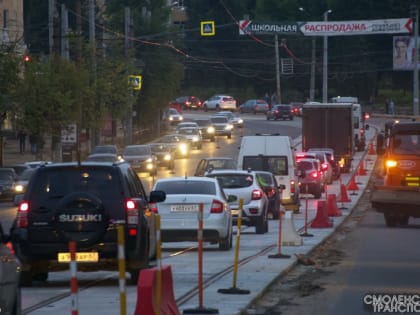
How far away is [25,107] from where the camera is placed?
5744cm

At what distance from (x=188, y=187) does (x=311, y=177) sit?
2343 centimetres

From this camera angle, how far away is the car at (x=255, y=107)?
116 m

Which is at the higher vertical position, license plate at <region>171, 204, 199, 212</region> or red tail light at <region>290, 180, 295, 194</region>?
license plate at <region>171, 204, 199, 212</region>

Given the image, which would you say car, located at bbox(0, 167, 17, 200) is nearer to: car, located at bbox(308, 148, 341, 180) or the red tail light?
the red tail light

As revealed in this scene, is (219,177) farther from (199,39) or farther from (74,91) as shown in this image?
(199,39)

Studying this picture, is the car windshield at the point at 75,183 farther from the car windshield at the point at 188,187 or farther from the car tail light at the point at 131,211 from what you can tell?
the car windshield at the point at 188,187

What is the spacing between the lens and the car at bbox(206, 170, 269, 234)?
29125 millimetres

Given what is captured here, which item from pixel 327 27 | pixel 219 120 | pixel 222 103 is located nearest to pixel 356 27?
pixel 327 27

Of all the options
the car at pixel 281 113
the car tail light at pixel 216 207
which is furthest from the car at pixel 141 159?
the car at pixel 281 113

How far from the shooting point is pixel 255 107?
116 meters

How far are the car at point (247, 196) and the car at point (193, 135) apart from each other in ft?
159

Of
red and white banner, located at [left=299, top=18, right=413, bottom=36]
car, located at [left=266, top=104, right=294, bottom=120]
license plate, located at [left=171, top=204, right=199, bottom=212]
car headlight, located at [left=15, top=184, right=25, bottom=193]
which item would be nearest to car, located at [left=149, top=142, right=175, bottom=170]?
red and white banner, located at [left=299, top=18, right=413, bottom=36]

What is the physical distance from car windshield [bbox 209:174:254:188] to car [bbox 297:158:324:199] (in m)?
16.5

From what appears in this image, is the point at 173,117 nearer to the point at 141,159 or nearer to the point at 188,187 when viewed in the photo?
the point at 141,159
